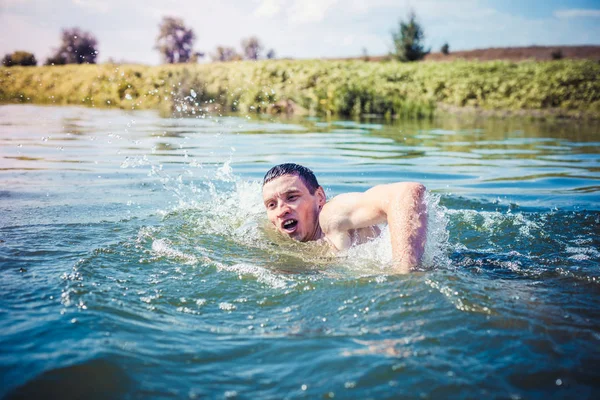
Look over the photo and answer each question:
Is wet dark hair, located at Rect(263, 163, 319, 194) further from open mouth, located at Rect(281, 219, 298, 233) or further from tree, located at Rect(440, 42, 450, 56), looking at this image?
tree, located at Rect(440, 42, 450, 56)

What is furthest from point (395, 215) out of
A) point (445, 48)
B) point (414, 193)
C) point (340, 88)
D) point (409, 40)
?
point (445, 48)

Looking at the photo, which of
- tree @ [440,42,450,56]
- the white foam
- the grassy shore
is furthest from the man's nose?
tree @ [440,42,450,56]

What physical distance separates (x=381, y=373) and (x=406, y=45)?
34.9 m

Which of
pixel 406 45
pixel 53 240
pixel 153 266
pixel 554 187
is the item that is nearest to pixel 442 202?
pixel 554 187

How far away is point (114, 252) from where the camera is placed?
3.67 meters

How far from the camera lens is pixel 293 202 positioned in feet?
13.6

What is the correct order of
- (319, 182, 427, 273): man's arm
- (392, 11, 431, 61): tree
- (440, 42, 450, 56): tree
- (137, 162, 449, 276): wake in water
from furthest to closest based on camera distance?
(440, 42, 450, 56): tree
(392, 11, 431, 61): tree
(137, 162, 449, 276): wake in water
(319, 182, 427, 273): man's arm

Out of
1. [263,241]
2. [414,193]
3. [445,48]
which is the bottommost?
[263,241]

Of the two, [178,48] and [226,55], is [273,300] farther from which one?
[178,48]

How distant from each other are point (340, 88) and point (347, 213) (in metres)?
19.7

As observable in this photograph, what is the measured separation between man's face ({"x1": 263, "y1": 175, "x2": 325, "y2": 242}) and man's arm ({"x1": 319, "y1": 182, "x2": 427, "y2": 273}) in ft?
1.24

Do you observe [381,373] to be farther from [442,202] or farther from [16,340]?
[442,202]

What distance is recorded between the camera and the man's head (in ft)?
13.6

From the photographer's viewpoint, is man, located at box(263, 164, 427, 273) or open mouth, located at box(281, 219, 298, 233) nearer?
man, located at box(263, 164, 427, 273)
